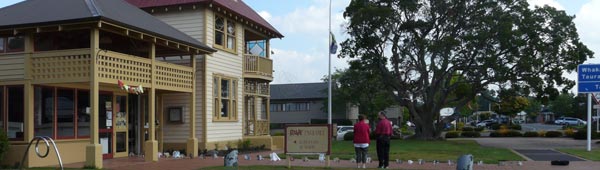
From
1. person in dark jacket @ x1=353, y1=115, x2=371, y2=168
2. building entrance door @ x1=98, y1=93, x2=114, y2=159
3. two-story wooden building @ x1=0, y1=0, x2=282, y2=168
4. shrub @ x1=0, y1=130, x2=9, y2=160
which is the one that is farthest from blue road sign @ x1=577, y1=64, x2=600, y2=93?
shrub @ x1=0, y1=130, x2=9, y2=160

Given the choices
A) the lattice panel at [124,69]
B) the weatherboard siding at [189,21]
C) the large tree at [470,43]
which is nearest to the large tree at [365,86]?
the large tree at [470,43]

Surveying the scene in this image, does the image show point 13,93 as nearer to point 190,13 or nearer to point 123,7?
point 123,7

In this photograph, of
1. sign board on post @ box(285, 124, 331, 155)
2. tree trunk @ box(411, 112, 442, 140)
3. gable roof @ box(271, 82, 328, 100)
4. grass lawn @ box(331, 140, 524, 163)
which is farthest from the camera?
gable roof @ box(271, 82, 328, 100)

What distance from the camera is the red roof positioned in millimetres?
21394

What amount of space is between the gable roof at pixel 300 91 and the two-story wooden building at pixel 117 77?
40709 mm

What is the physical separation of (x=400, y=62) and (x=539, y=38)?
305 inches

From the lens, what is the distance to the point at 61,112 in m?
16.4

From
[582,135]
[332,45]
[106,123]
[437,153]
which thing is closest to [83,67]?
[106,123]

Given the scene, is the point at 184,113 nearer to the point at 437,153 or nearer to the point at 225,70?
the point at 225,70

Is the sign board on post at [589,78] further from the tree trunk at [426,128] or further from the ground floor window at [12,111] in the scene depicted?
the ground floor window at [12,111]

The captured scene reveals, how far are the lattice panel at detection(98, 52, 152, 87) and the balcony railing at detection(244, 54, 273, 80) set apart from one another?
762 centimetres

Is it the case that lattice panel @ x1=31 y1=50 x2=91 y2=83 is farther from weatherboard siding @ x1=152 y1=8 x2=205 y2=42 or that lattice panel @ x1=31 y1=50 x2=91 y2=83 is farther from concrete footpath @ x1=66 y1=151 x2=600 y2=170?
weatherboard siding @ x1=152 y1=8 x2=205 y2=42

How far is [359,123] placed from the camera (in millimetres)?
15164

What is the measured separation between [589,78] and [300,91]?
4346 centimetres
